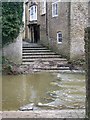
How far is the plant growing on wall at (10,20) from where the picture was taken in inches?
615

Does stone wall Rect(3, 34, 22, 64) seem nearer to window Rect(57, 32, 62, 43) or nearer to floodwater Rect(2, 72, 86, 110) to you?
floodwater Rect(2, 72, 86, 110)

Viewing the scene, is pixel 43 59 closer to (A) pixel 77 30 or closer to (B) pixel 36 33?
(A) pixel 77 30

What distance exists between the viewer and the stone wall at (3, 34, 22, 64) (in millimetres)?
17375

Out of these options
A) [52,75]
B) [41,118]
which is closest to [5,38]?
[52,75]

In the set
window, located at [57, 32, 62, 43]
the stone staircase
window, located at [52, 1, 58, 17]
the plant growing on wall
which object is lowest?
the stone staircase

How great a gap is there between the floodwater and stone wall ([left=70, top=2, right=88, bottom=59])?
11.7 feet

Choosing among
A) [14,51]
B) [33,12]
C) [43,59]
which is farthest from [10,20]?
[33,12]

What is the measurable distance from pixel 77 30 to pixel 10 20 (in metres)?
5.03

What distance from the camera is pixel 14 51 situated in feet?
57.7

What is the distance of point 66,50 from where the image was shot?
63.8ft

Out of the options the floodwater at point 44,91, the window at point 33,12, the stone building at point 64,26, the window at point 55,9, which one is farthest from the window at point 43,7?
the floodwater at point 44,91

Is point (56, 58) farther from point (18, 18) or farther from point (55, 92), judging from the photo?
point (55, 92)

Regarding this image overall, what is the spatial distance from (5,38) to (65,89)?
5.92m

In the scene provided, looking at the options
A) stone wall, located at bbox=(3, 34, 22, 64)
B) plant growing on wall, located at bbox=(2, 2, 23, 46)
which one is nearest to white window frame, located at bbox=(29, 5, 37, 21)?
stone wall, located at bbox=(3, 34, 22, 64)
